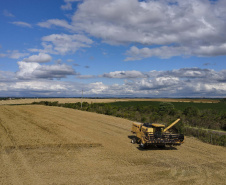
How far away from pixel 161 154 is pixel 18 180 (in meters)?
9.05

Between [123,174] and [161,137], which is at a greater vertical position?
[161,137]

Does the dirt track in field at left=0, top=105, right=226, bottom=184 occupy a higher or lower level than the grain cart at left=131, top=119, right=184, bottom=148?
lower

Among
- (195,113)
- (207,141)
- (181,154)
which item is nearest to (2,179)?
(181,154)

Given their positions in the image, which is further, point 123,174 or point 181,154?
point 181,154

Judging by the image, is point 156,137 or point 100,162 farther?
point 156,137

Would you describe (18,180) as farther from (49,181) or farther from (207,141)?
(207,141)

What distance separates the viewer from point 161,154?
1481cm

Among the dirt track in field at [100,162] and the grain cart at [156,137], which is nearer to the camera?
the dirt track in field at [100,162]

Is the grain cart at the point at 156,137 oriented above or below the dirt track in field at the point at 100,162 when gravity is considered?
above

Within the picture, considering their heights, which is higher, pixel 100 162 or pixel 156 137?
pixel 156 137

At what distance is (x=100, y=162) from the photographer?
498 inches

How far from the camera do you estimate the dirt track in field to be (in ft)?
33.7

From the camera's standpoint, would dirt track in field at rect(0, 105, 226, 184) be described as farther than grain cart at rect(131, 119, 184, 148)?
No

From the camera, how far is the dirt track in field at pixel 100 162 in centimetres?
1027
